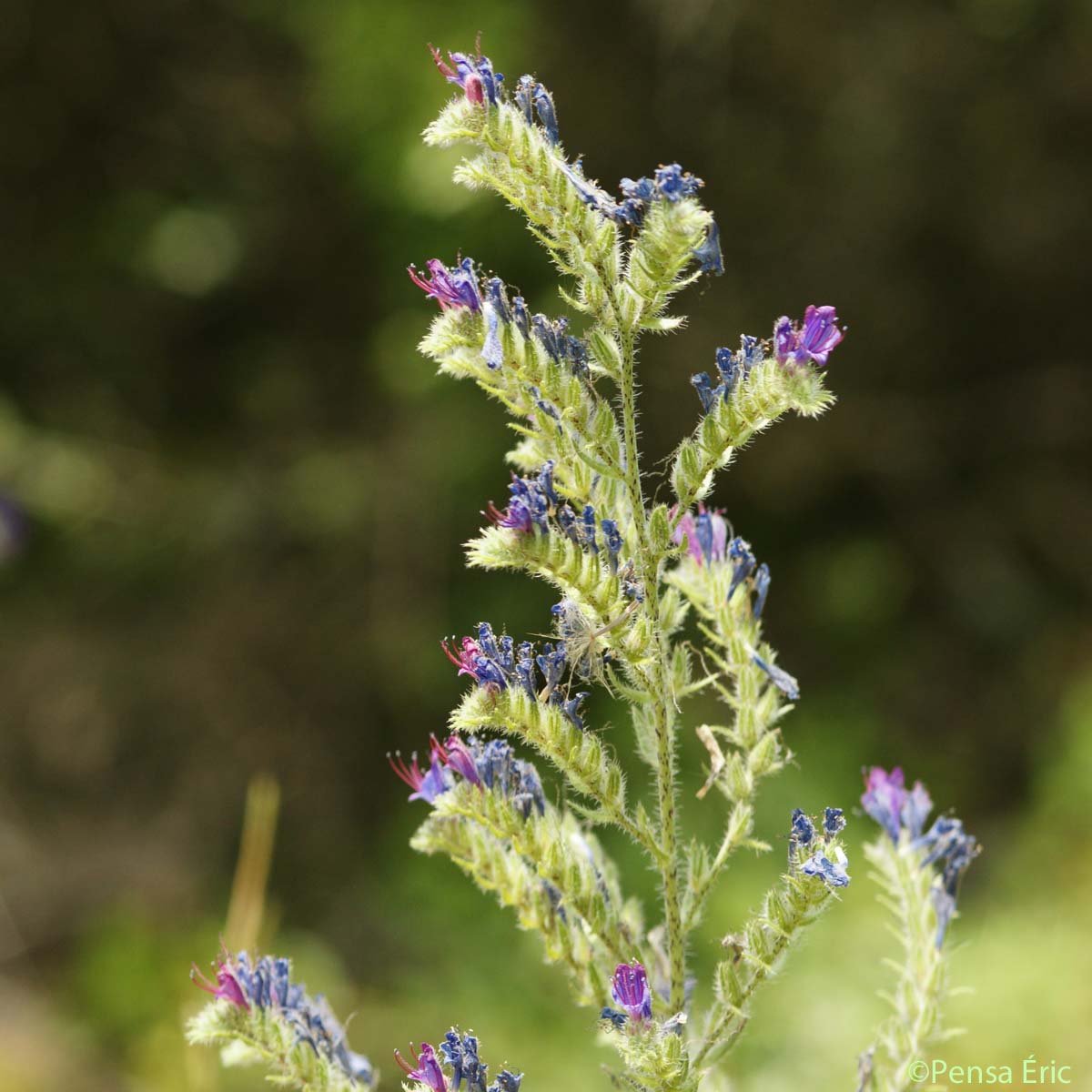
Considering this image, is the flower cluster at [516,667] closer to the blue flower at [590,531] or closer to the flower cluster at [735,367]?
the blue flower at [590,531]

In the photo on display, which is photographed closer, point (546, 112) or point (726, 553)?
point (546, 112)

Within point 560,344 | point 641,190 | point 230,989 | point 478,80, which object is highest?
point 478,80

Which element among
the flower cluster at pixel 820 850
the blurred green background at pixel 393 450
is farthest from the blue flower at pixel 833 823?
the blurred green background at pixel 393 450

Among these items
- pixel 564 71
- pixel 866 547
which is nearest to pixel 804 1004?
pixel 866 547

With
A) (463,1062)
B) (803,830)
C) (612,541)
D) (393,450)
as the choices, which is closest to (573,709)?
(612,541)

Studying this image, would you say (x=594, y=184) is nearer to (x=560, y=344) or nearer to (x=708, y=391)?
(x=560, y=344)

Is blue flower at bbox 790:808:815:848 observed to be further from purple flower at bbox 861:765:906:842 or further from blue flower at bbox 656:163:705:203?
blue flower at bbox 656:163:705:203
